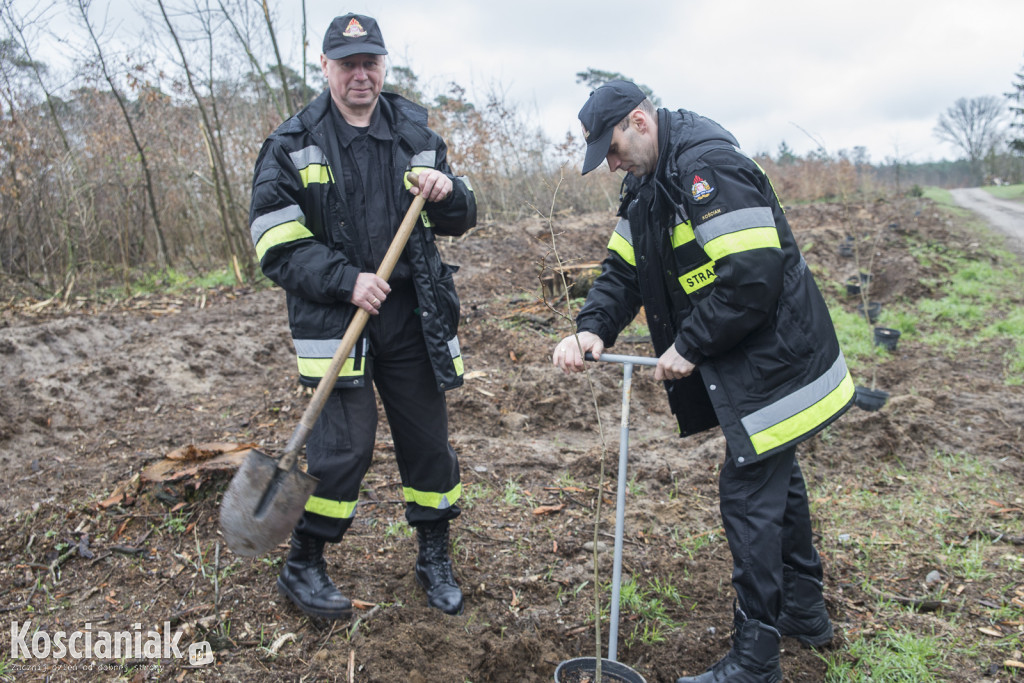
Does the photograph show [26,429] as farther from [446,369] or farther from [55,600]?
[446,369]

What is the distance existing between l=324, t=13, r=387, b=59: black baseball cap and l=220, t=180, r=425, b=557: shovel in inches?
44.7

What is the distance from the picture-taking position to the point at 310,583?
115 inches

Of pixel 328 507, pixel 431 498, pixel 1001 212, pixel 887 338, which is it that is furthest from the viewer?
pixel 1001 212

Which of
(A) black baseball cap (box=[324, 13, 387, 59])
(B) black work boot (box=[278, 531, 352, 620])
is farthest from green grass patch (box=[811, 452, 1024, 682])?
(A) black baseball cap (box=[324, 13, 387, 59])

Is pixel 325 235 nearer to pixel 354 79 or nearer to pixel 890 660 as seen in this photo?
Result: pixel 354 79

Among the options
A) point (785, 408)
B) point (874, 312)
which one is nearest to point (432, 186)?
point (785, 408)

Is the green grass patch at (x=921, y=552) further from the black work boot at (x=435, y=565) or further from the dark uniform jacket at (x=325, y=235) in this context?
the dark uniform jacket at (x=325, y=235)

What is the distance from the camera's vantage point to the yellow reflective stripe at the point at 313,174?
2705mm

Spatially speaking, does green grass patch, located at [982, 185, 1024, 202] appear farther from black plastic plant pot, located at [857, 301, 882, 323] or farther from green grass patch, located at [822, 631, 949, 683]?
green grass patch, located at [822, 631, 949, 683]

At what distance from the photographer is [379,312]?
280cm

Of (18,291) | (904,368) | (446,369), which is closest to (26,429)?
(446,369)

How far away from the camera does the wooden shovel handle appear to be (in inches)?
100

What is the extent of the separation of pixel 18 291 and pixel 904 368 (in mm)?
9566

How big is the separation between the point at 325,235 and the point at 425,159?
1.74ft
